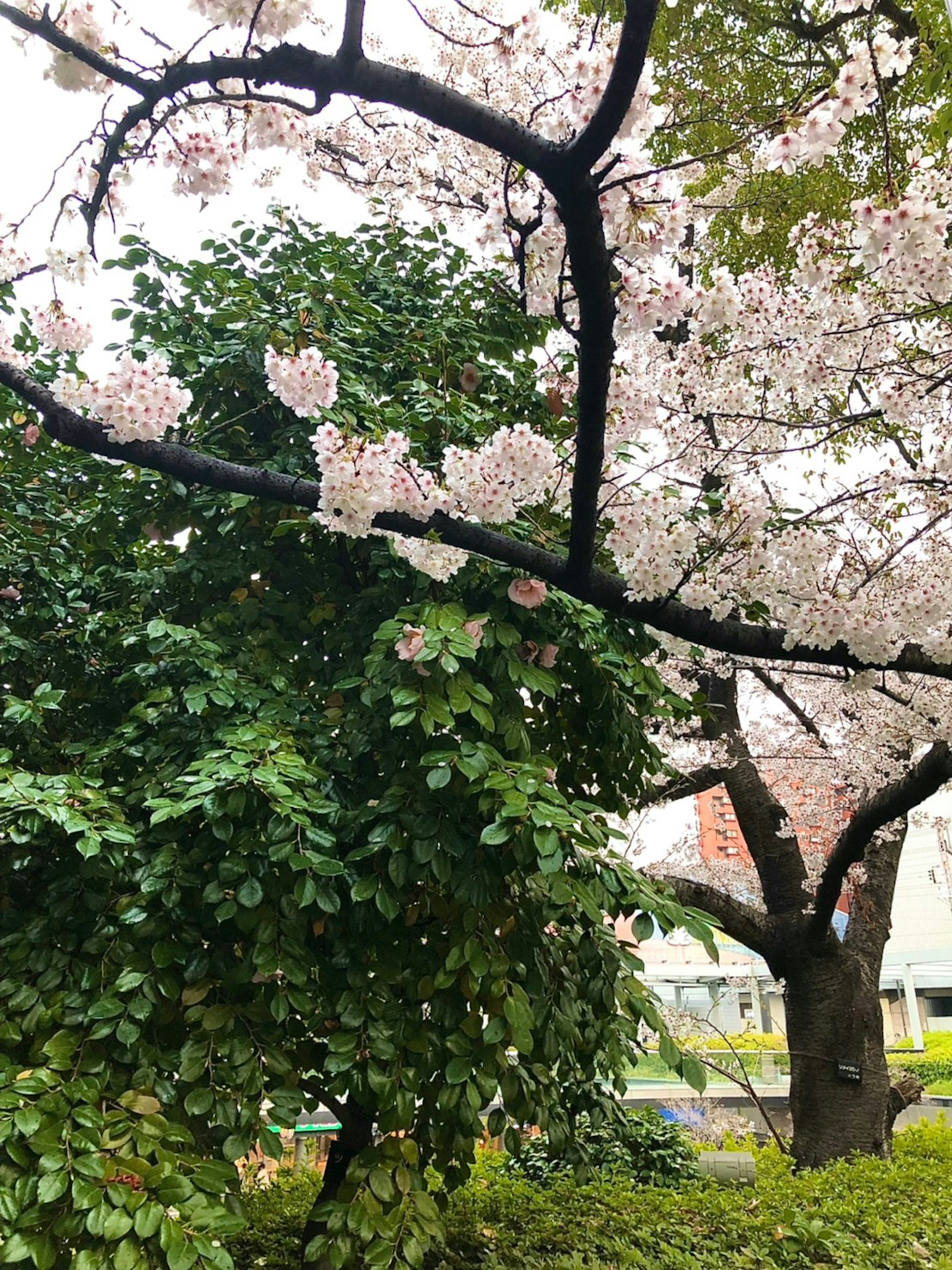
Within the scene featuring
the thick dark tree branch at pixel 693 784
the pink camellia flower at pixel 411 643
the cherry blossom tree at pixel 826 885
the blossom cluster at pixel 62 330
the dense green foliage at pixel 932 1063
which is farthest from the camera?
the dense green foliage at pixel 932 1063

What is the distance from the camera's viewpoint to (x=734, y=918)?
5688 mm

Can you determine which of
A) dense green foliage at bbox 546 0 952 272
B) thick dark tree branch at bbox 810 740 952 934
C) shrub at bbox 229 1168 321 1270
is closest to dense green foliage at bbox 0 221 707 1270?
shrub at bbox 229 1168 321 1270

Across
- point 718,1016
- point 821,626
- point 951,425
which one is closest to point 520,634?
point 821,626

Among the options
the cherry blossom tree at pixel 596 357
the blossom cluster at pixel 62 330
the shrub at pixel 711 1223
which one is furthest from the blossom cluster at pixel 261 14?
the shrub at pixel 711 1223

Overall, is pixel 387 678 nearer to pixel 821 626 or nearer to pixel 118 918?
pixel 118 918

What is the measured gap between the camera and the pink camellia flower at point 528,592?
2611 mm

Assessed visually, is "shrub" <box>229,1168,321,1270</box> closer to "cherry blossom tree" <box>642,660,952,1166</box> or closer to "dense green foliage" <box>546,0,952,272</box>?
"cherry blossom tree" <box>642,660,952,1166</box>

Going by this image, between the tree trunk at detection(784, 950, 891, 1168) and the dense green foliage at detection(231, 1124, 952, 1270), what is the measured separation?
0.54m

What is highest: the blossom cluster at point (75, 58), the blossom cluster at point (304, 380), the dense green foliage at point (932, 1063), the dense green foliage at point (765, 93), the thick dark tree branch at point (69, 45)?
the dense green foliage at point (765, 93)

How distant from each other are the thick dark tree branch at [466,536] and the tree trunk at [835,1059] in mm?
3815

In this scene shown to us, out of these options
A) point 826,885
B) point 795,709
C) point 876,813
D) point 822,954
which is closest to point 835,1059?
point 822,954

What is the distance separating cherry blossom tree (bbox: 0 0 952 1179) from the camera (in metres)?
1.61

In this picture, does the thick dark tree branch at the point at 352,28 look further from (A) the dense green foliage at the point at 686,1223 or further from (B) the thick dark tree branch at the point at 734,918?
(B) the thick dark tree branch at the point at 734,918

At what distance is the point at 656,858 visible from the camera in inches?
361
